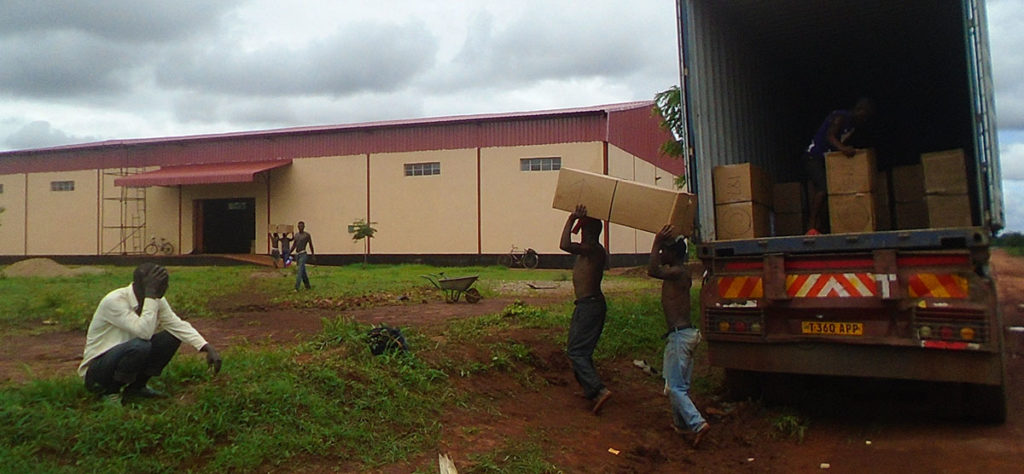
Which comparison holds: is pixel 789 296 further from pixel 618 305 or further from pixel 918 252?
pixel 618 305

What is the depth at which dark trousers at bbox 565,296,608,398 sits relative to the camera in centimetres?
612

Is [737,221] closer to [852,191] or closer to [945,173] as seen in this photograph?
[852,191]

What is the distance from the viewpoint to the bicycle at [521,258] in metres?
24.7

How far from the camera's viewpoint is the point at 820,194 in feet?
23.0

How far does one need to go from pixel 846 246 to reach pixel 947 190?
4.34 feet

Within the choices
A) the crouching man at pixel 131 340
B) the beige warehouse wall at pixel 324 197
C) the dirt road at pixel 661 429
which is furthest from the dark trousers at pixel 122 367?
the beige warehouse wall at pixel 324 197

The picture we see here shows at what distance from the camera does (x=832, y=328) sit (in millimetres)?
5445

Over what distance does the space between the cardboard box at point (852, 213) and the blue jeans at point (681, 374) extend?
1.74 meters

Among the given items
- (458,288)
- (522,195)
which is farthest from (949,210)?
(522,195)

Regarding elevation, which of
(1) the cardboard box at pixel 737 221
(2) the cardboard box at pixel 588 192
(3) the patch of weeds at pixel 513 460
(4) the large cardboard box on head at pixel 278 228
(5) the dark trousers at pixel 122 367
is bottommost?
(3) the patch of weeds at pixel 513 460

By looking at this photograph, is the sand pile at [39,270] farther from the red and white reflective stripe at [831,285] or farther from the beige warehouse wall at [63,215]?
the red and white reflective stripe at [831,285]

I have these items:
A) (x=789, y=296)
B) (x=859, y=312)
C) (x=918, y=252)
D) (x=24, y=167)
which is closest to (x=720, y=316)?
(x=789, y=296)

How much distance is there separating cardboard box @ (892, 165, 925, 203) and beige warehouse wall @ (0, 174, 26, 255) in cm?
3540

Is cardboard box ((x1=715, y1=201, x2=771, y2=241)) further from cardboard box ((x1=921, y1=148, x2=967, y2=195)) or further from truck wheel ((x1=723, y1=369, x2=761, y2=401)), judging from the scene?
cardboard box ((x1=921, y1=148, x2=967, y2=195))
